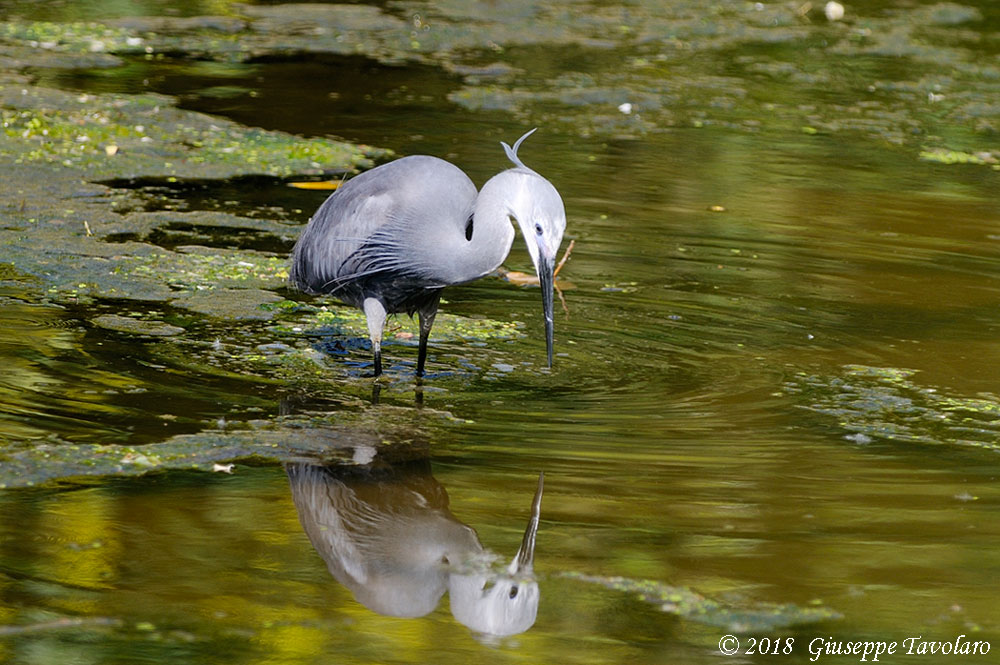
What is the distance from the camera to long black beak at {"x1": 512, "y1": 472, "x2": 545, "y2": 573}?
3.89 metres

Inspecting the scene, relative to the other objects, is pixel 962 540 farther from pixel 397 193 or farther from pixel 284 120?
pixel 284 120

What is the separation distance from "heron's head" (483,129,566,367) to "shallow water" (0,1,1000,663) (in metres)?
0.61

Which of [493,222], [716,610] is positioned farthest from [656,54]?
[716,610]

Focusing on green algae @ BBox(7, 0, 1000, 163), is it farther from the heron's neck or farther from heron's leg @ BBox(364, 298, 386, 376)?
the heron's neck

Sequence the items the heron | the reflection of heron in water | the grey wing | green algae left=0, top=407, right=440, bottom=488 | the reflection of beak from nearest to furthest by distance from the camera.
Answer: the reflection of heron in water, the reflection of beak, green algae left=0, top=407, right=440, bottom=488, the heron, the grey wing

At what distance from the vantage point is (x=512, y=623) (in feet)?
11.8

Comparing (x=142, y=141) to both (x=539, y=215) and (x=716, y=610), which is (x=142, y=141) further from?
(x=716, y=610)

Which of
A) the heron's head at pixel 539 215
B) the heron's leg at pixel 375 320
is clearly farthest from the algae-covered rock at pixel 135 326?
the heron's head at pixel 539 215

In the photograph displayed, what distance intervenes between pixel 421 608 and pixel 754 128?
743 cm

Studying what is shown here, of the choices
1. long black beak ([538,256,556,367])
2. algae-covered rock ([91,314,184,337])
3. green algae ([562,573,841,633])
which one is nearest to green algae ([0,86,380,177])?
algae-covered rock ([91,314,184,337])

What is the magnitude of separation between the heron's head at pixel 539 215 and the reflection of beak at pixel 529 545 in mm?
718

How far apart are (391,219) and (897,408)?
203cm

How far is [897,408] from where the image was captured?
5359 mm

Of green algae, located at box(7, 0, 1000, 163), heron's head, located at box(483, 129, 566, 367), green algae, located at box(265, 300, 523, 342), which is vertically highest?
heron's head, located at box(483, 129, 566, 367)
